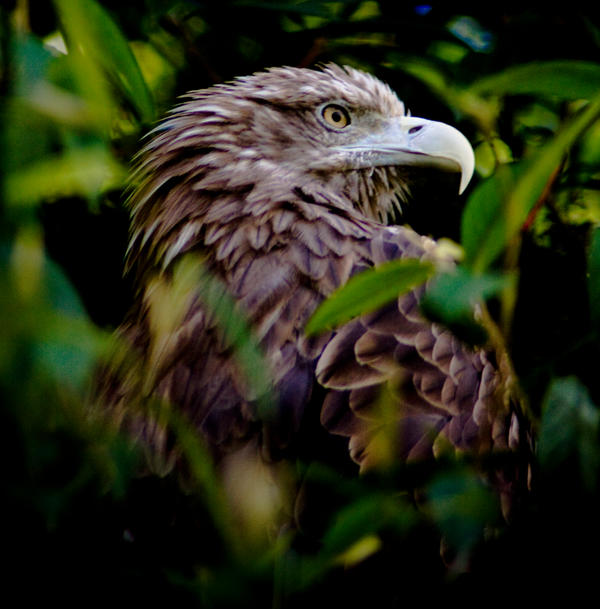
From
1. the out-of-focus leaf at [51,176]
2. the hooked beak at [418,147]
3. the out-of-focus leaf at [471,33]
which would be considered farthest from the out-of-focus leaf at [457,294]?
the out-of-focus leaf at [471,33]

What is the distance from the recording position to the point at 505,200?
115cm

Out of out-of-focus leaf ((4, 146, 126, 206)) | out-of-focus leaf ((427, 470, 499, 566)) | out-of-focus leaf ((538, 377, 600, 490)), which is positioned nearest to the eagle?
out-of-focus leaf ((427, 470, 499, 566))

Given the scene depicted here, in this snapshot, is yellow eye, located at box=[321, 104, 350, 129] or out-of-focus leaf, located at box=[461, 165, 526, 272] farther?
yellow eye, located at box=[321, 104, 350, 129]

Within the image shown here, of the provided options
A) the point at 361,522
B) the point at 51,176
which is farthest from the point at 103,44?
the point at 361,522

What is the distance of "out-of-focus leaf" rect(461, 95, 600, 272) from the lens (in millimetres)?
1064

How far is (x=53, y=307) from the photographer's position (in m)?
0.94

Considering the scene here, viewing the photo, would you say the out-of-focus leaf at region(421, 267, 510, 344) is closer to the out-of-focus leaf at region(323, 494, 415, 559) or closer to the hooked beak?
the out-of-focus leaf at region(323, 494, 415, 559)

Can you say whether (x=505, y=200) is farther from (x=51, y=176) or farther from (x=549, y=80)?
(x=51, y=176)

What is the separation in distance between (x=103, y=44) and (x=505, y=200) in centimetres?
63

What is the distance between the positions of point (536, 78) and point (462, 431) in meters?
0.92

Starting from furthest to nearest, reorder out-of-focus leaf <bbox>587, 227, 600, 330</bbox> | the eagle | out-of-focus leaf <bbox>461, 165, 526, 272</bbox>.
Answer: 1. the eagle
2. out-of-focus leaf <bbox>587, 227, 600, 330</bbox>
3. out-of-focus leaf <bbox>461, 165, 526, 272</bbox>

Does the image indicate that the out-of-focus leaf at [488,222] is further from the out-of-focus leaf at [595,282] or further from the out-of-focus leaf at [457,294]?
the out-of-focus leaf at [595,282]

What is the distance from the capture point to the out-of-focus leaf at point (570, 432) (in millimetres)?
1170

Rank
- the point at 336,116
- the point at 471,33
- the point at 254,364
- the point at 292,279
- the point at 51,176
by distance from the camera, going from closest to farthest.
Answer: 1. the point at 51,176
2. the point at 254,364
3. the point at 292,279
4. the point at 471,33
5. the point at 336,116
